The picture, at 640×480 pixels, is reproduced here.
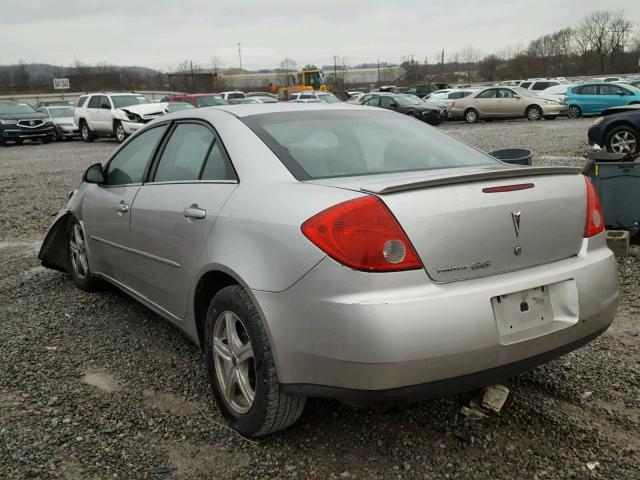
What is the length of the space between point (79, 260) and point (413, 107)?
70.1ft

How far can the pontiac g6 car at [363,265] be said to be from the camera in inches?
85.7

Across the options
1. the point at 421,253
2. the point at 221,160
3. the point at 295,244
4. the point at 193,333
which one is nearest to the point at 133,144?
the point at 221,160

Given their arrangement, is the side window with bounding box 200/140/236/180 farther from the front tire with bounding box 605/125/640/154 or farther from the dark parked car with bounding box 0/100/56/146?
the dark parked car with bounding box 0/100/56/146

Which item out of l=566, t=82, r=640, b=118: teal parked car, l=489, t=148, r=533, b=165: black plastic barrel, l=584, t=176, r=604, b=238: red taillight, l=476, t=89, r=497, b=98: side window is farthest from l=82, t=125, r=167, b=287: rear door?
l=476, t=89, r=497, b=98: side window

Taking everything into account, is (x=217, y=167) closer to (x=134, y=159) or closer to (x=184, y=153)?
(x=184, y=153)

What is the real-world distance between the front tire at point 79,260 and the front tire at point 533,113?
22.9m

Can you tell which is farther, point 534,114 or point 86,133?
point 534,114

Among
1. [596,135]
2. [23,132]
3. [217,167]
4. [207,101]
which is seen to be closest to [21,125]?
[23,132]

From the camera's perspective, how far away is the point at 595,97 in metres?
23.5

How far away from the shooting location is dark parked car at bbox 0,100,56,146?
23.2 m

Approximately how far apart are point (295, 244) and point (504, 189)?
2.87 feet

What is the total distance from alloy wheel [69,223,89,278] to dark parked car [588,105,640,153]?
9203 millimetres

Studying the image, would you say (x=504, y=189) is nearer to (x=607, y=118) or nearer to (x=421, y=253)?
(x=421, y=253)

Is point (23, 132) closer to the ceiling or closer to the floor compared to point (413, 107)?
closer to the floor
